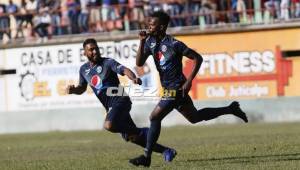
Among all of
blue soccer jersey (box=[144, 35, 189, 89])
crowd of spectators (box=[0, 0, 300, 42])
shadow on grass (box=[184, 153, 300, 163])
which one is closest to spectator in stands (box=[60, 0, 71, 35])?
crowd of spectators (box=[0, 0, 300, 42])

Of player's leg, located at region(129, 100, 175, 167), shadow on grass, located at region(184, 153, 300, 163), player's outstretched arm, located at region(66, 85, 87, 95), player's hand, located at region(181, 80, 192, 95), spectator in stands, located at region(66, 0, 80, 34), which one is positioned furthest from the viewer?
spectator in stands, located at region(66, 0, 80, 34)

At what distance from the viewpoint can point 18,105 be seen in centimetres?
3222

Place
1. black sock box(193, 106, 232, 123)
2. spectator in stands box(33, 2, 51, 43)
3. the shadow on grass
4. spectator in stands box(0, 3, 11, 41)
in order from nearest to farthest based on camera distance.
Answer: the shadow on grass
black sock box(193, 106, 232, 123)
spectator in stands box(33, 2, 51, 43)
spectator in stands box(0, 3, 11, 41)

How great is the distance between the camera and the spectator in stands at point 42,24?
32094 millimetres

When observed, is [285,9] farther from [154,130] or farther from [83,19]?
[154,130]

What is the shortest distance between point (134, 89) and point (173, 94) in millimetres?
733

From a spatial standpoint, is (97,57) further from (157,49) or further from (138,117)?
(138,117)

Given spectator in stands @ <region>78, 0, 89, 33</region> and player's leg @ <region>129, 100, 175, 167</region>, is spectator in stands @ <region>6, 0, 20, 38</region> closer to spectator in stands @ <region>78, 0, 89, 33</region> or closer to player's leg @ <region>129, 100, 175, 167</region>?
spectator in stands @ <region>78, 0, 89, 33</region>

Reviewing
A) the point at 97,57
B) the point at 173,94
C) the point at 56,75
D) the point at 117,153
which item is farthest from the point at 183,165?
the point at 56,75

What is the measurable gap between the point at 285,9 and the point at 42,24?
8.73 meters

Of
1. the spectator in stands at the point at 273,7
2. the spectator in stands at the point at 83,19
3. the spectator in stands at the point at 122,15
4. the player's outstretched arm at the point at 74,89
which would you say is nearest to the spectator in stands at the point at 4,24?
the spectator in stands at the point at 83,19

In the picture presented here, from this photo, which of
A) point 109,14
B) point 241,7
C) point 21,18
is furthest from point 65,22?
point 241,7

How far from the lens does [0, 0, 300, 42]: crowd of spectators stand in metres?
29.7

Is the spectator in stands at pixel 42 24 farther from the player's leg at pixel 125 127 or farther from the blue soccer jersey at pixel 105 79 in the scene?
the player's leg at pixel 125 127
